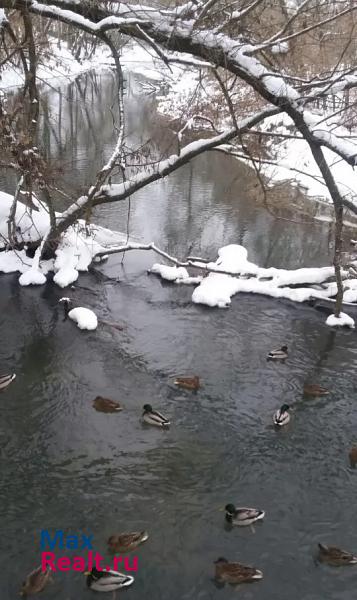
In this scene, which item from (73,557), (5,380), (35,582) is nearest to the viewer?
(35,582)

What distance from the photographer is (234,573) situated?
4.35 metres

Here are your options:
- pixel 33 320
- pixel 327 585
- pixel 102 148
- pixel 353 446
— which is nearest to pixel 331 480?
pixel 353 446

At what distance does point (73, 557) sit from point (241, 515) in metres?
1.59

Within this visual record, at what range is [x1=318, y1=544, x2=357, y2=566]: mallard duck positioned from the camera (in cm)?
455

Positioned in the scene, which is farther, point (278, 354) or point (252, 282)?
point (252, 282)

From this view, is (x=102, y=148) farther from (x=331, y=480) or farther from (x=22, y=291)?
(x=331, y=480)

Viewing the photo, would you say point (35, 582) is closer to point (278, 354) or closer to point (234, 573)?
point (234, 573)

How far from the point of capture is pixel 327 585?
4418mm

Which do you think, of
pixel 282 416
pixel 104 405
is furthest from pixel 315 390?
pixel 104 405

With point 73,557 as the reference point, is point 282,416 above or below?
above

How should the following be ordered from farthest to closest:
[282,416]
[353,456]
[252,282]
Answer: [252,282] → [282,416] → [353,456]

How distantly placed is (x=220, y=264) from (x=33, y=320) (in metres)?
4.27

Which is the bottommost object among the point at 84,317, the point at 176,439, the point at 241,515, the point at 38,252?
the point at 241,515

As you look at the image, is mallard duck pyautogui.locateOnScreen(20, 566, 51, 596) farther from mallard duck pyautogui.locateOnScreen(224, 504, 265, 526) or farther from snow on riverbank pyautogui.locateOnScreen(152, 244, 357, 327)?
snow on riverbank pyautogui.locateOnScreen(152, 244, 357, 327)
